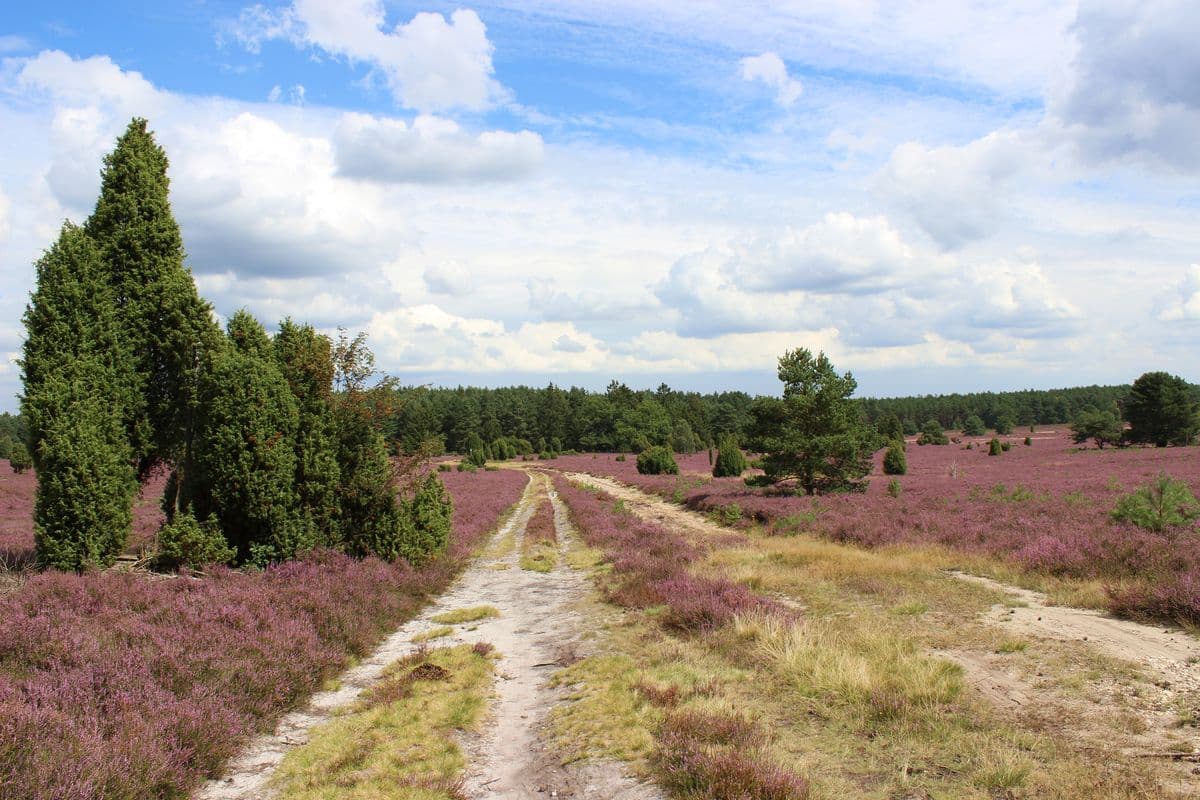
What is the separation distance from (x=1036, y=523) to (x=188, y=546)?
19194mm

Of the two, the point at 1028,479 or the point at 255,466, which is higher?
the point at 255,466

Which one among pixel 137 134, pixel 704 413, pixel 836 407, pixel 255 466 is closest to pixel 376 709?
pixel 255 466

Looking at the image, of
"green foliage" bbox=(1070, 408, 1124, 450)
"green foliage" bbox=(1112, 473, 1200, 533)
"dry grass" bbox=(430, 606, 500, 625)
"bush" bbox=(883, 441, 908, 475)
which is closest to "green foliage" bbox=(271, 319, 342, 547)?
"dry grass" bbox=(430, 606, 500, 625)

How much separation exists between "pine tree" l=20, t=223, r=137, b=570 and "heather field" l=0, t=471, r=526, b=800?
0.94 metres

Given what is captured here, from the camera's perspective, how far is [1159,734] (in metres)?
5.55

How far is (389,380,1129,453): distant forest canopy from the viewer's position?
352ft

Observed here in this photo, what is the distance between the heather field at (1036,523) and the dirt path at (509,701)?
8.20 meters

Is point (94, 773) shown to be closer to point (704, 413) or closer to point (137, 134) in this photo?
point (137, 134)

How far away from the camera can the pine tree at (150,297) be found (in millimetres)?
12258

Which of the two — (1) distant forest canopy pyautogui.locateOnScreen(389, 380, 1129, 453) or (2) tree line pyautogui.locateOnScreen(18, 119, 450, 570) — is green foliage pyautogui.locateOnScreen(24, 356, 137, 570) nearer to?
(2) tree line pyautogui.locateOnScreen(18, 119, 450, 570)

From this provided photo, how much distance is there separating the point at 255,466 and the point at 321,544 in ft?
7.81

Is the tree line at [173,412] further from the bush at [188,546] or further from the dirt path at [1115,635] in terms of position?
the dirt path at [1115,635]

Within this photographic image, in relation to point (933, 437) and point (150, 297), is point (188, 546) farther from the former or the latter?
point (933, 437)

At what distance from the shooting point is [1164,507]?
14219 millimetres
